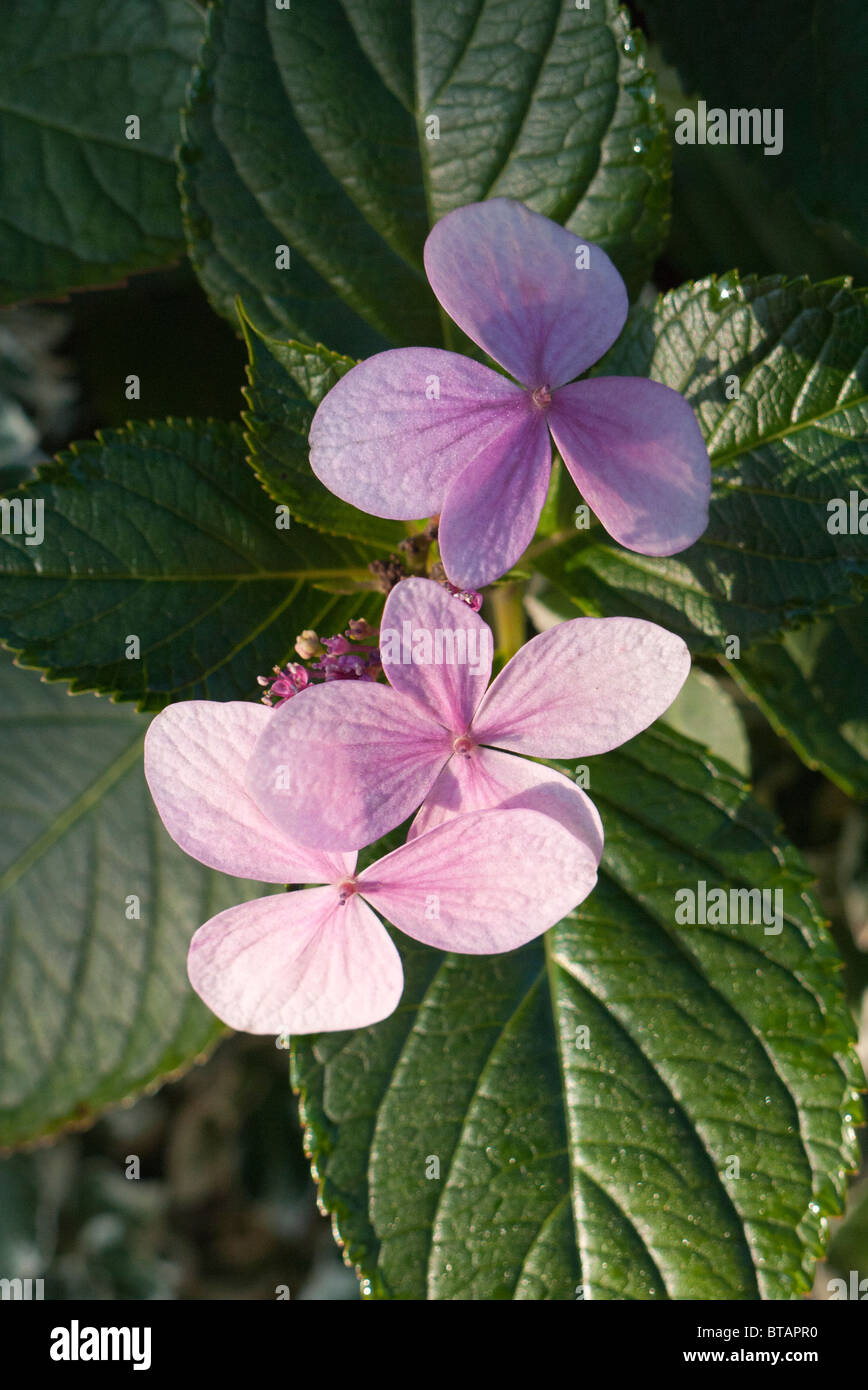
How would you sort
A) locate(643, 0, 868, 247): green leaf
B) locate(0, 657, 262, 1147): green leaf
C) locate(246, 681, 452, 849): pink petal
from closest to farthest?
locate(246, 681, 452, 849): pink petal < locate(643, 0, 868, 247): green leaf < locate(0, 657, 262, 1147): green leaf

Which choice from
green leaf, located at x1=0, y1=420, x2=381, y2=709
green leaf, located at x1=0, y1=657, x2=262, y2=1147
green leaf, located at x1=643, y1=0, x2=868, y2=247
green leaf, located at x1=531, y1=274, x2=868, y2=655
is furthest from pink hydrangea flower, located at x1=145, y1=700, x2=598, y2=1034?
green leaf, located at x1=643, y1=0, x2=868, y2=247

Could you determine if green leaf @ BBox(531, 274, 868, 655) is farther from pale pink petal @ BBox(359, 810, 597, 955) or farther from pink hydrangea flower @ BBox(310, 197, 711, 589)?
pale pink petal @ BBox(359, 810, 597, 955)

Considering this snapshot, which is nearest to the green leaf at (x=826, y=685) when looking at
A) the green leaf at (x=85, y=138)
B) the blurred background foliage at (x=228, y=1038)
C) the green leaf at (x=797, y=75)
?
the blurred background foliage at (x=228, y=1038)

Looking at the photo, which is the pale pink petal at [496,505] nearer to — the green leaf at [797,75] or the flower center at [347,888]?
the flower center at [347,888]

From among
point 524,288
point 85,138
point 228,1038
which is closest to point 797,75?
point 524,288

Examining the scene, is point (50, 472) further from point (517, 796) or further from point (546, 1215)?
point (546, 1215)
